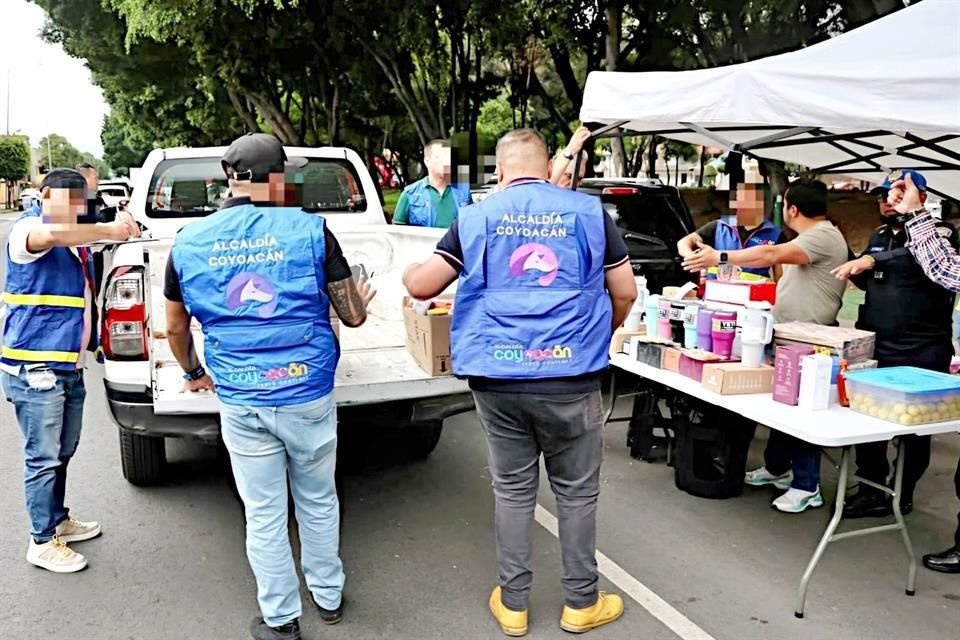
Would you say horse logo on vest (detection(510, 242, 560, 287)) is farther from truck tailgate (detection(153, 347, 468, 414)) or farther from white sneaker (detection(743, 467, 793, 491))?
white sneaker (detection(743, 467, 793, 491))

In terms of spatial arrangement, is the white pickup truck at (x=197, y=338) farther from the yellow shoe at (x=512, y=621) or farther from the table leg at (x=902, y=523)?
the table leg at (x=902, y=523)

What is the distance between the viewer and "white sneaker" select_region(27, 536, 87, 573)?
151 inches

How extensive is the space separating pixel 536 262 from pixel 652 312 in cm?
195

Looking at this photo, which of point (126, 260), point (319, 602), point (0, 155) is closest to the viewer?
point (319, 602)

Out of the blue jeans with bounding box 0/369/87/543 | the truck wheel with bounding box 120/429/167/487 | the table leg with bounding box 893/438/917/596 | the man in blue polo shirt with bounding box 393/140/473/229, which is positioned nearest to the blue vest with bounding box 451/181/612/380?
the table leg with bounding box 893/438/917/596

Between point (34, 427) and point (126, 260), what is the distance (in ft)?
2.87

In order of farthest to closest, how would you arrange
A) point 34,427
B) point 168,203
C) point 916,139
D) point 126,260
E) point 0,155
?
point 0,155, point 168,203, point 916,139, point 126,260, point 34,427

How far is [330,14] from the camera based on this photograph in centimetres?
1656

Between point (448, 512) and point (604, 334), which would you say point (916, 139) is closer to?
point (604, 334)

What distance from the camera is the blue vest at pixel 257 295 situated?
2887mm

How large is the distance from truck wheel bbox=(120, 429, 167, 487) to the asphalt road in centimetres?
9

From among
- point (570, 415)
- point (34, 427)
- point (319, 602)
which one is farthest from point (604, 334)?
point (34, 427)

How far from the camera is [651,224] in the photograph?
6.94 metres

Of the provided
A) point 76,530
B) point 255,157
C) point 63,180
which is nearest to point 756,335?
point 255,157
